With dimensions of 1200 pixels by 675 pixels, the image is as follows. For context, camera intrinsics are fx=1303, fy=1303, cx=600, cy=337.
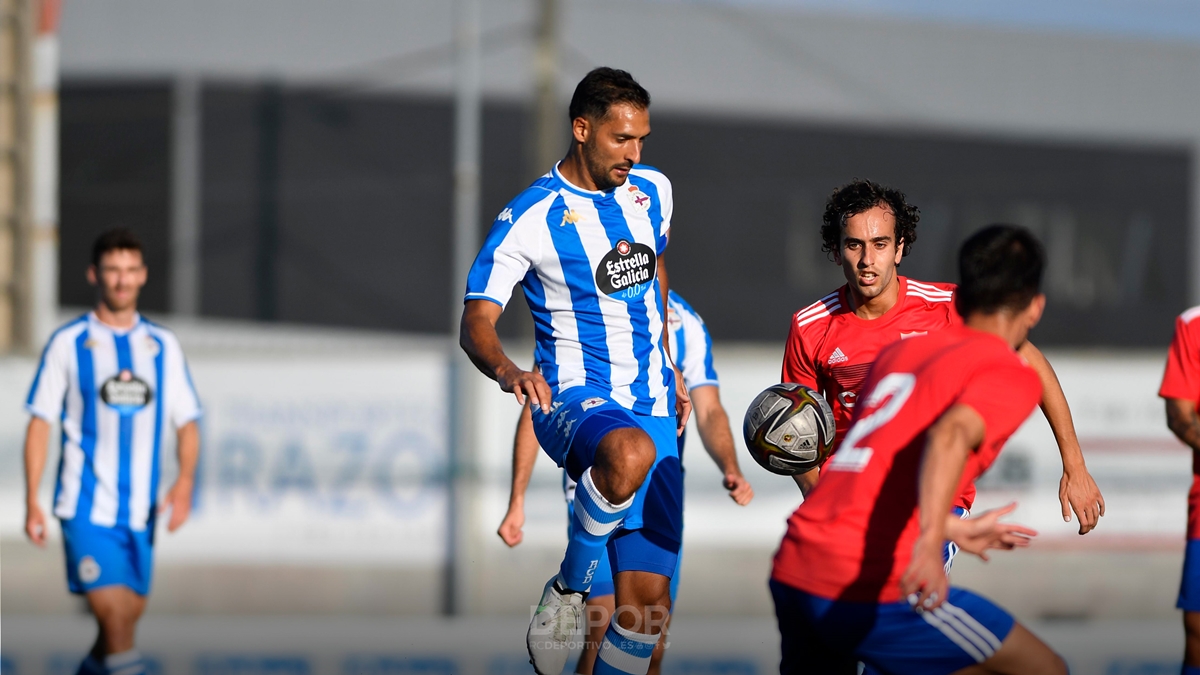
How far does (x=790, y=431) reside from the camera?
4.90m

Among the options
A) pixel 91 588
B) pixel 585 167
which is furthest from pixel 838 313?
pixel 91 588

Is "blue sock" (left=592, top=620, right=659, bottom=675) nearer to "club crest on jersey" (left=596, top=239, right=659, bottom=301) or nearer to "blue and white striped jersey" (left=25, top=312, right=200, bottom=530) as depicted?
"club crest on jersey" (left=596, top=239, right=659, bottom=301)

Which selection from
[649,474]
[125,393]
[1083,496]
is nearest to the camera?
[1083,496]

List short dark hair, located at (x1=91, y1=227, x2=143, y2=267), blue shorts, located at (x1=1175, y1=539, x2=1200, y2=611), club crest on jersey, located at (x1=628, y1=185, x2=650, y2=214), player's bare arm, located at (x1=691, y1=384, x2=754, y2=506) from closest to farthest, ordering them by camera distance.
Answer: club crest on jersey, located at (x1=628, y1=185, x2=650, y2=214) < blue shorts, located at (x1=1175, y1=539, x2=1200, y2=611) < player's bare arm, located at (x1=691, y1=384, x2=754, y2=506) < short dark hair, located at (x1=91, y1=227, x2=143, y2=267)

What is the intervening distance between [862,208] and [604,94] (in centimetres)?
111

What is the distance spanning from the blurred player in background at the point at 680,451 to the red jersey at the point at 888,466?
2.18 m

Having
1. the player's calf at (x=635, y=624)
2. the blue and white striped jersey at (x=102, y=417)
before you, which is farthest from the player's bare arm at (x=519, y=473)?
the blue and white striped jersey at (x=102, y=417)

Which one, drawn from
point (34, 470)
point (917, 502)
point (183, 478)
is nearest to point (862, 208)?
point (917, 502)

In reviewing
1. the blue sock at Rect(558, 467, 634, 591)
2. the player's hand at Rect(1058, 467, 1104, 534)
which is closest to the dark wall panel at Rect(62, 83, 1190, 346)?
the blue sock at Rect(558, 467, 634, 591)

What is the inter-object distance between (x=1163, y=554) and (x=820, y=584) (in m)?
7.74

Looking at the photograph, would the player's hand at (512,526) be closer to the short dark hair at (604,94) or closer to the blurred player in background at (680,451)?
the blurred player in background at (680,451)

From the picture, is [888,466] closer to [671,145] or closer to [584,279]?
[584,279]

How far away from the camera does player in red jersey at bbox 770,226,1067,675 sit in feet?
11.3

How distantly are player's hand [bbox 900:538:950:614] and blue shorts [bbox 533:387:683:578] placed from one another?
170 cm
